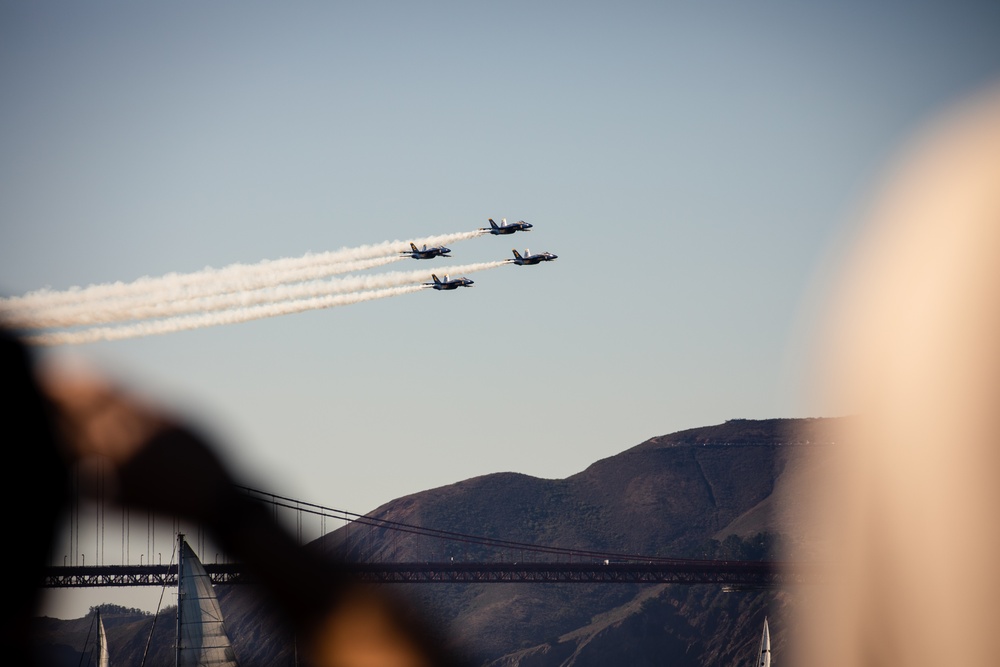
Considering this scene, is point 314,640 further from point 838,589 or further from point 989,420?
point 838,589

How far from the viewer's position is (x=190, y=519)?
19.1 m

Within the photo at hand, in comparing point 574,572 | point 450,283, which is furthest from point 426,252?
point 574,572

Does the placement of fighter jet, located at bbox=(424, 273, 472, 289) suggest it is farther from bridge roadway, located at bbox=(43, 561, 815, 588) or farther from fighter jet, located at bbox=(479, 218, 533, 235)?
bridge roadway, located at bbox=(43, 561, 815, 588)

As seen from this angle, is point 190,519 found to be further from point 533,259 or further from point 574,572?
point 574,572

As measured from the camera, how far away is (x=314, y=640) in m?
18.5

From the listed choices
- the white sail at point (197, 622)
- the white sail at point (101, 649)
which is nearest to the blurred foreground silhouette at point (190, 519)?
the white sail at point (197, 622)

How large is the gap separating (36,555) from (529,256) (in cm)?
8244

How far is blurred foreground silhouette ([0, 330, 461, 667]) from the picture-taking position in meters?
18.8

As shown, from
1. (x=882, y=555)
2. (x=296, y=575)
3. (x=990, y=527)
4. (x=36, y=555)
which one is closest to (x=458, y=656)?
(x=296, y=575)

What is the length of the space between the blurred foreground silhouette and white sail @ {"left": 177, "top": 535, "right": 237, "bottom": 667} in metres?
34.9

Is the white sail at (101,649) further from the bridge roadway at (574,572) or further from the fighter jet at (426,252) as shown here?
the bridge roadway at (574,572)

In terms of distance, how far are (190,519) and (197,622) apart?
3950cm

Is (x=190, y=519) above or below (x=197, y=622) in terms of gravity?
below

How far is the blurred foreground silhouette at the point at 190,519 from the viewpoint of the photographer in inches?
739
